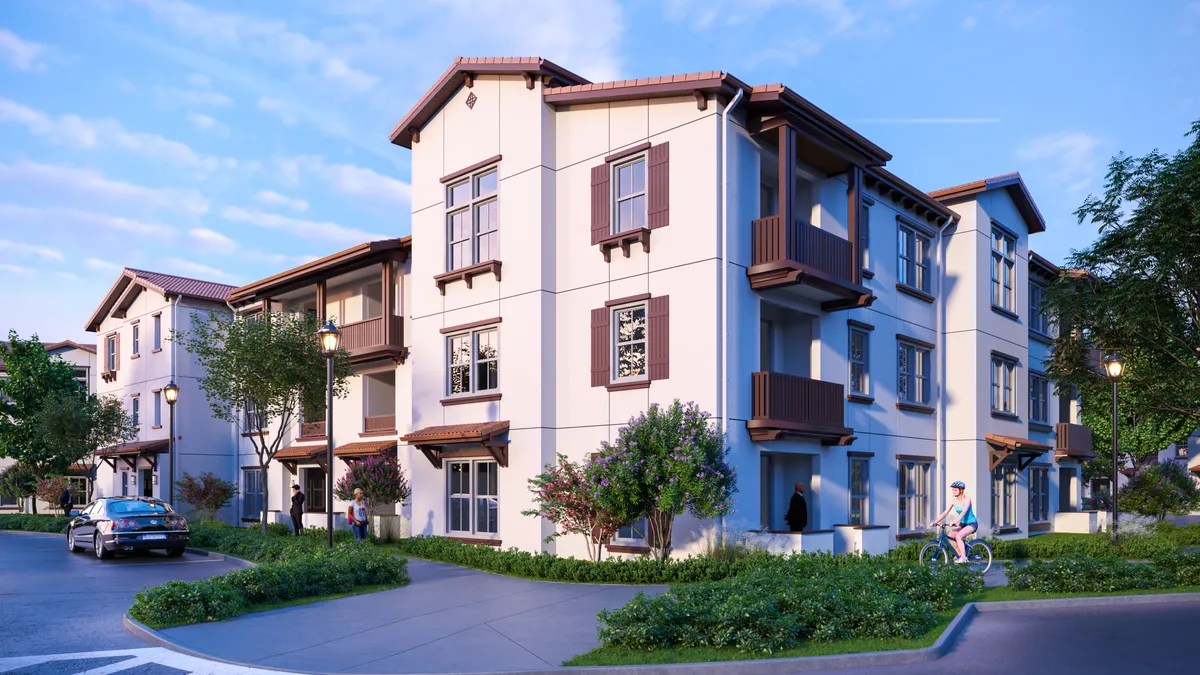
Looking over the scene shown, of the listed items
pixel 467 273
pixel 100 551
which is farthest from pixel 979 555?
pixel 100 551

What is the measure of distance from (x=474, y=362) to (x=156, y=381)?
21.9 meters

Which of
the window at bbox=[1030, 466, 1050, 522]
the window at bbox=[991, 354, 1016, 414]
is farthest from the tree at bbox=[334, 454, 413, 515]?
the window at bbox=[1030, 466, 1050, 522]

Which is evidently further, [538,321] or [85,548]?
[85,548]

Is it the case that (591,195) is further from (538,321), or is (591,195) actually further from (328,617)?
(328,617)

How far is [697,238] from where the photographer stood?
59.5 feet

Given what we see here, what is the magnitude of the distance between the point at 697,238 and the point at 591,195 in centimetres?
316

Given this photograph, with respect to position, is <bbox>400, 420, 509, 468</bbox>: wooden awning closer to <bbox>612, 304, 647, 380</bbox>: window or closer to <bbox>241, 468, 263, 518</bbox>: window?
<bbox>612, 304, 647, 380</bbox>: window

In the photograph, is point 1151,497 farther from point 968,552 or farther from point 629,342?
point 629,342

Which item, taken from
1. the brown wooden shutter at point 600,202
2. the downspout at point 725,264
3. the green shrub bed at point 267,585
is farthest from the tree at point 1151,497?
the green shrub bed at point 267,585

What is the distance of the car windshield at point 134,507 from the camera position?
77.9ft

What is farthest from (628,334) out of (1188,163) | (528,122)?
(1188,163)

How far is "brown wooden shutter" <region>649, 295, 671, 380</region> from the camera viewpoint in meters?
18.5

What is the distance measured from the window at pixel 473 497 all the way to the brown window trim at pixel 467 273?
434 centimetres

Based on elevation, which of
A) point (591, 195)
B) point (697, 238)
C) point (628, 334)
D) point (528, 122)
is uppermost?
point (528, 122)
